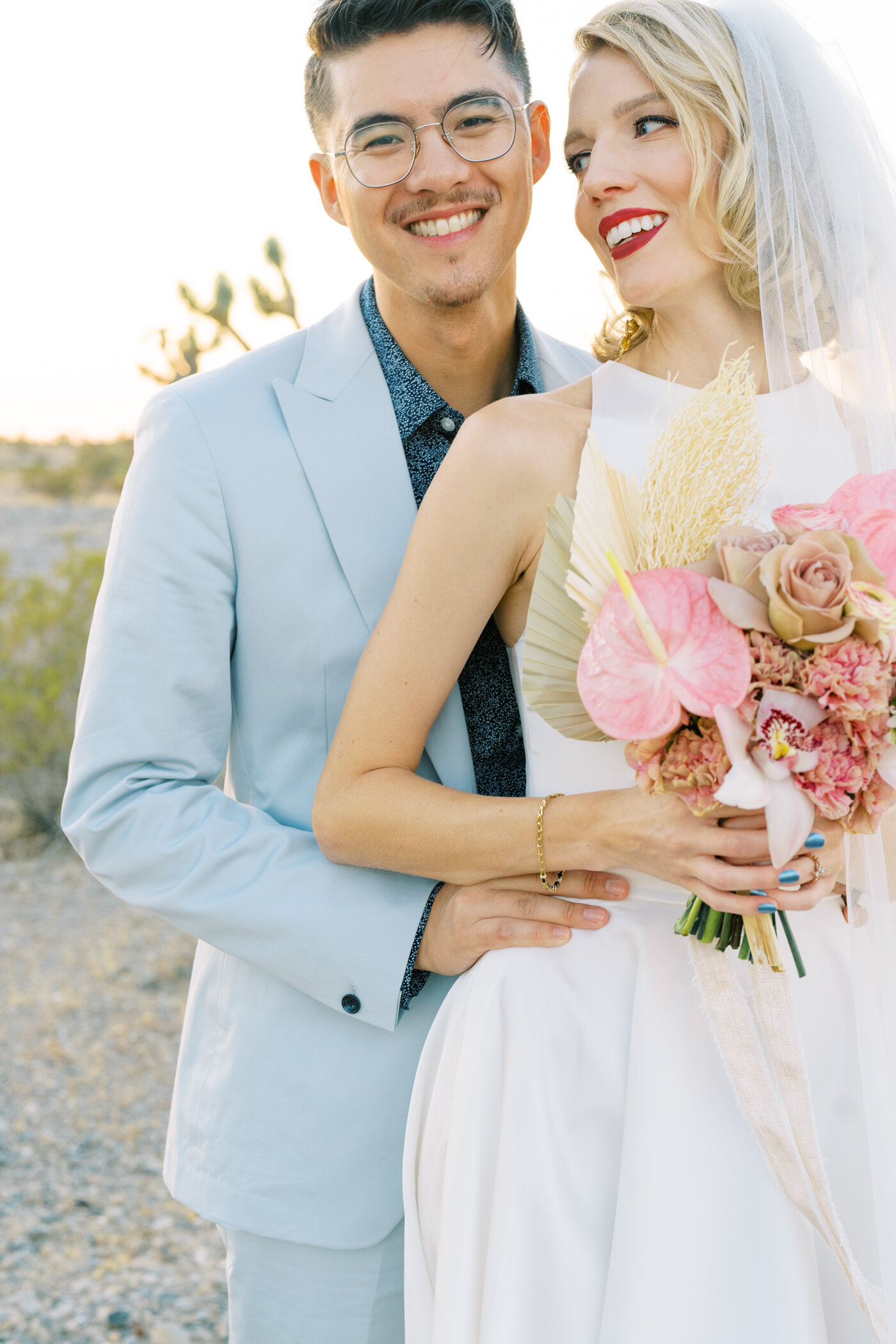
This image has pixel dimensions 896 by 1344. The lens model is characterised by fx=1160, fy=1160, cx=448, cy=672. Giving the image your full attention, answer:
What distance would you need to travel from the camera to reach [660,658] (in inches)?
51.6

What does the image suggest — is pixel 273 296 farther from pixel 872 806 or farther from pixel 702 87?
pixel 872 806

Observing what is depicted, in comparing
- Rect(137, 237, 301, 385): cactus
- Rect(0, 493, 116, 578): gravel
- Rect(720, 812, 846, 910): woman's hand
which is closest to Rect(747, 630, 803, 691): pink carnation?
Rect(720, 812, 846, 910): woman's hand

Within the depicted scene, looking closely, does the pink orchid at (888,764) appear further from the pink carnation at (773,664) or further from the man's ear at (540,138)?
the man's ear at (540,138)

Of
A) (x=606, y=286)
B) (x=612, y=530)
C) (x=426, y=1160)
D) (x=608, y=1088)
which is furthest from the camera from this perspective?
(x=606, y=286)

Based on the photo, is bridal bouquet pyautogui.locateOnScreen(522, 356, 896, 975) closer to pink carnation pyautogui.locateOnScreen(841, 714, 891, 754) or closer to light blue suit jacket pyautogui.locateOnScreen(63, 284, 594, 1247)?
pink carnation pyautogui.locateOnScreen(841, 714, 891, 754)

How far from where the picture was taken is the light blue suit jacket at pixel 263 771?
198 cm

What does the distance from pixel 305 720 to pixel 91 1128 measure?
3.57 meters

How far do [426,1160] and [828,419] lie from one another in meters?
1.35

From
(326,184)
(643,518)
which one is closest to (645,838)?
(643,518)

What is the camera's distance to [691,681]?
51.2 inches

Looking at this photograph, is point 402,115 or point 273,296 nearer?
point 402,115

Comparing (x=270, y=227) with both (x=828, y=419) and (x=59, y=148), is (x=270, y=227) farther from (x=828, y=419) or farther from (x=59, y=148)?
(x=59, y=148)

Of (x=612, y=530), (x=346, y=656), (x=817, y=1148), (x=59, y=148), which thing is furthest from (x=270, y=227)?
(x=59, y=148)

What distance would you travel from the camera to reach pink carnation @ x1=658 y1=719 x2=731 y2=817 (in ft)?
4.39
